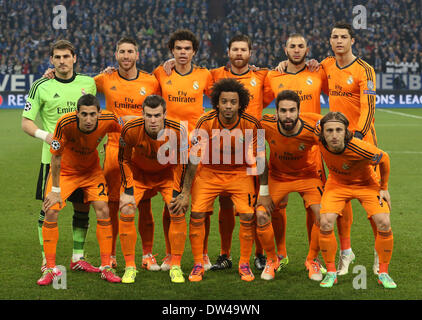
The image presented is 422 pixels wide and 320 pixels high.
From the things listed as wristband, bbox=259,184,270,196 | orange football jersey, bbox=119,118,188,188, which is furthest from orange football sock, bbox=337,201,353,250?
orange football jersey, bbox=119,118,188,188

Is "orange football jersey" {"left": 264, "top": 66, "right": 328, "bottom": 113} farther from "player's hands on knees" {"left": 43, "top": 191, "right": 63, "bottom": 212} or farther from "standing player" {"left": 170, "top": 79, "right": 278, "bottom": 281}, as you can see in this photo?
"player's hands on knees" {"left": 43, "top": 191, "right": 63, "bottom": 212}

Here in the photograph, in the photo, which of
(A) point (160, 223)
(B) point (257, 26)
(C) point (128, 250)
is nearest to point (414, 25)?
(B) point (257, 26)

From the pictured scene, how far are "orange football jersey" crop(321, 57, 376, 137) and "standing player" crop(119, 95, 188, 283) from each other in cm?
181

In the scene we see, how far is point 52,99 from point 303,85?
2.62 meters

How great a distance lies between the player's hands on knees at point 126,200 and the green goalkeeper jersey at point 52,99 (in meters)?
0.98

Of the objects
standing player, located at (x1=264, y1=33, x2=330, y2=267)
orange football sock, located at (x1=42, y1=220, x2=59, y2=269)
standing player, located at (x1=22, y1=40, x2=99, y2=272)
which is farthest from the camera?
standing player, located at (x1=264, y1=33, x2=330, y2=267)

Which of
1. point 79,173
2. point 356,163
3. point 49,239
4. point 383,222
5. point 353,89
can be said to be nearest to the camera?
point 383,222

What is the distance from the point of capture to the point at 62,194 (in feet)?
19.2

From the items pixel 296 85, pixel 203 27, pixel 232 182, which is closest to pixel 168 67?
pixel 296 85

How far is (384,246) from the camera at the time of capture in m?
5.58

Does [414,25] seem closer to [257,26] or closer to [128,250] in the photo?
[257,26]

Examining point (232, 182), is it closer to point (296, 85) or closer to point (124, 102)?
point (296, 85)

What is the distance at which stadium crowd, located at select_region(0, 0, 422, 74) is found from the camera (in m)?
29.5

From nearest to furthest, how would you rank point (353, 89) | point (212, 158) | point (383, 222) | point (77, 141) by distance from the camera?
point (383, 222) → point (77, 141) → point (212, 158) → point (353, 89)
